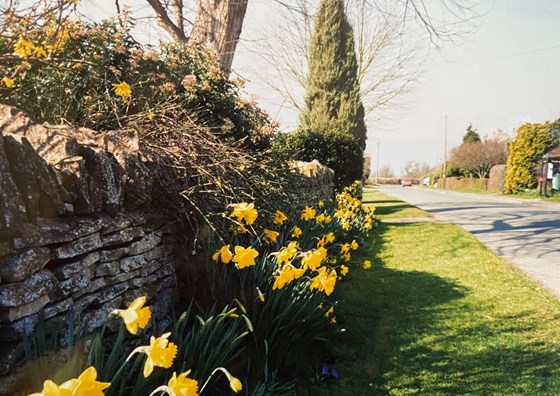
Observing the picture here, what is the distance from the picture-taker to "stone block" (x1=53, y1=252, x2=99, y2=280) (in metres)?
1.73

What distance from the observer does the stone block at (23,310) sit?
145 centimetres

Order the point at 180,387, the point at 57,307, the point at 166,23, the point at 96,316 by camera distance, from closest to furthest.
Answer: the point at 180,387 < the point at 57,307 < the point at 96,316 < the point at 166,23

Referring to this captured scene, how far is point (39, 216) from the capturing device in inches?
68.9

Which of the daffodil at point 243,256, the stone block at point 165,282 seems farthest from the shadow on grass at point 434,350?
the stone block at point 165,282

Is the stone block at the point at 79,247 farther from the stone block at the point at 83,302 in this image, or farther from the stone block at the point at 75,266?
the stone block at the point at 83,302

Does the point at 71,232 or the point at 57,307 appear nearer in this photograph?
the point at 57,307

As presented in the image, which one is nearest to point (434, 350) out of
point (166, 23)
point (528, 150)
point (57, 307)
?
point (57, 307)

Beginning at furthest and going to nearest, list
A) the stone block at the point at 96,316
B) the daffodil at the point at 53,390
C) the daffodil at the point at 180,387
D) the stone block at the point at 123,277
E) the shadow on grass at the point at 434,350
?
the shadow on grass at the point at 434,350 < the stone block at the point at 123,277 < the stone block at the point at 96,316 < the daffodil at the point at 180,387 < the daffodil at the point at 53,390

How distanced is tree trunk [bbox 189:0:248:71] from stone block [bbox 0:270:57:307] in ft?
16.1

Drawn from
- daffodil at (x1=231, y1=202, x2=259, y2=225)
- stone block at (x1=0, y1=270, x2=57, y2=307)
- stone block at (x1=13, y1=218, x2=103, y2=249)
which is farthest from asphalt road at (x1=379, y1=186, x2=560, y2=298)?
stone block at (x1=0, y1=270, x2=57, y2=307)

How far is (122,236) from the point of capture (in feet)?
7.22

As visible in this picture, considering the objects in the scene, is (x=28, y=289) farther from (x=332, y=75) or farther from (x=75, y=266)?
(x=332, y=75)

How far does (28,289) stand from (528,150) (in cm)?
2590

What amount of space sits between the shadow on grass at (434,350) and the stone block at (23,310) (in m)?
1.77
